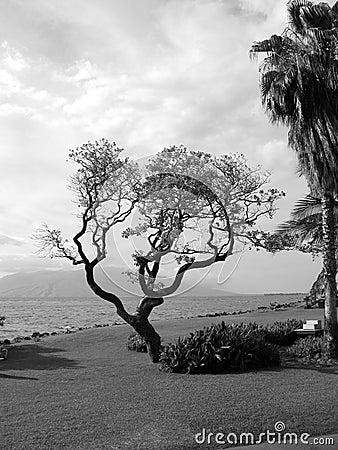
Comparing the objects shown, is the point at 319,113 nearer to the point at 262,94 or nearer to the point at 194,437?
the point at 262,94

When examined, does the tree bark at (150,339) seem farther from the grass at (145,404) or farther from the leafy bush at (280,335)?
the leafy bush at (280,335)

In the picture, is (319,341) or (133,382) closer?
(133,382)

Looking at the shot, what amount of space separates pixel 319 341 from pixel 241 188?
18.6 ft

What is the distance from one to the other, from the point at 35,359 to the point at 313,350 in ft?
33.0

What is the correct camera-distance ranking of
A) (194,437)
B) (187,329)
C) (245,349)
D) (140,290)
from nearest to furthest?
(194,437)
(245,349)
(140,290)
(187,329)

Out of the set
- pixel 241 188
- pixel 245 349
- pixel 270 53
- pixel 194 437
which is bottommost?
pixel 194 437

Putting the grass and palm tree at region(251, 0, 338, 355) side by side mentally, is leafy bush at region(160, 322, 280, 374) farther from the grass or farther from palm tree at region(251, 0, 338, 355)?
palm tree at region(251, 0, 338, 355)

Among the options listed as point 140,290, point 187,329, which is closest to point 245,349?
point 140,290

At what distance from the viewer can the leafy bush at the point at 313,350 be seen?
1533cm

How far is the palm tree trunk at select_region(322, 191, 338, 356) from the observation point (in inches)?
603

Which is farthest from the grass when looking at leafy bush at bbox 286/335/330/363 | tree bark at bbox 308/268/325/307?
tree bark at bbox 308/268/325/307

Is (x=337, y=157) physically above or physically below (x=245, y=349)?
above

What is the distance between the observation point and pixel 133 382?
13.2 meters

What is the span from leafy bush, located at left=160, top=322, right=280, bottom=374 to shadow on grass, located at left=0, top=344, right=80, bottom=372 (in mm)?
3866
